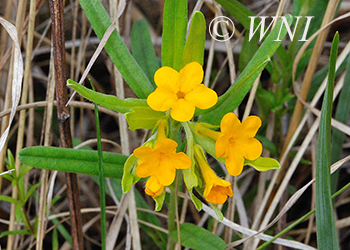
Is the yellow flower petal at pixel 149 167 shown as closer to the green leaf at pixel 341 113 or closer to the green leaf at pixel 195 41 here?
the green leaf at pixel 195 41

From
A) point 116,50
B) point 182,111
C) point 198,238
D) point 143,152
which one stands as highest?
point 116,50

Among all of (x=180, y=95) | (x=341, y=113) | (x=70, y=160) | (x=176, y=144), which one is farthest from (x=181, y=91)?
(x=341, y=113)

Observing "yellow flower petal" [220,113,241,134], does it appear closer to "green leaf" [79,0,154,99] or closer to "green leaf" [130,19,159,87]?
"green leaf" [79,0,154,99]

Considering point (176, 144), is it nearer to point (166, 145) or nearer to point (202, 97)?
point (166, 145)

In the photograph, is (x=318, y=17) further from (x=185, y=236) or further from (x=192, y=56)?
(x=185, y=236)

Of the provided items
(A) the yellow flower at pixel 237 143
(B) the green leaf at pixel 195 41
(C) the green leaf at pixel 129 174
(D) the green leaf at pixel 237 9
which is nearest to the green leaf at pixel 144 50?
(D) the green leaf at pixel 237 9

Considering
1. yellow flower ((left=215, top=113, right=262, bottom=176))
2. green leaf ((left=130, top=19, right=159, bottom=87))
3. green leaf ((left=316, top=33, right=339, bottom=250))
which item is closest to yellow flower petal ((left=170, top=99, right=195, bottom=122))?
yellow flower ((left=215, top=113, right=262, bottom=176))

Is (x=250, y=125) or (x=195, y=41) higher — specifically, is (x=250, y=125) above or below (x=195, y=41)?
below

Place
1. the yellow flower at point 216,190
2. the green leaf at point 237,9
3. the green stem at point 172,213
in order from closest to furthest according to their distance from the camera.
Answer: the yellow flower at point 216,190 → the green stem at point 172,213 → the green leaf at point 237,9
